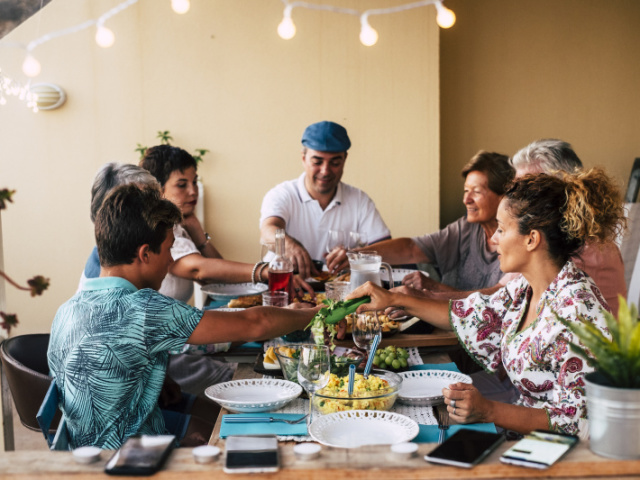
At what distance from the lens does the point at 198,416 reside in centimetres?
237

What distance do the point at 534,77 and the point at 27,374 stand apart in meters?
4.25

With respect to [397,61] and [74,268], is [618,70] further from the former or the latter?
[74,268]

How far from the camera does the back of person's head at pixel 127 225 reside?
1.83m

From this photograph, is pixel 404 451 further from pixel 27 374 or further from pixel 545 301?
pixel 27 374

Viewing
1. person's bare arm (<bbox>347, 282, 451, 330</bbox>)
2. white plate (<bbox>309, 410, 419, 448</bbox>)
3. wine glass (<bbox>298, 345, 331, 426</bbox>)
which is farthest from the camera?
person's bare arm (<bbox>347, 282, 451, 330</bbox>)

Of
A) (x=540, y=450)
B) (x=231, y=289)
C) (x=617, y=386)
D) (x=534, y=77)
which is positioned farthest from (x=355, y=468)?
(x=534, y=77)

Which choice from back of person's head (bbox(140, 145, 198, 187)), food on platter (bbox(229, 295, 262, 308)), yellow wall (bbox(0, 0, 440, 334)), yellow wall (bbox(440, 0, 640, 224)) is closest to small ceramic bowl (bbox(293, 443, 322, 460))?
food on platter (bbox(229, 295, 262, 308))

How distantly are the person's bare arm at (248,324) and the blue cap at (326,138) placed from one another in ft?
5.65

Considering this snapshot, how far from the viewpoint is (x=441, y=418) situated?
1.62m

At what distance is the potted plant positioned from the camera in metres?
1.06

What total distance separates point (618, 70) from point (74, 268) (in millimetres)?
4220

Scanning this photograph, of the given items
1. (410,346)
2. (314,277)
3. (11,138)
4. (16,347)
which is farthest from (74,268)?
(410,346)

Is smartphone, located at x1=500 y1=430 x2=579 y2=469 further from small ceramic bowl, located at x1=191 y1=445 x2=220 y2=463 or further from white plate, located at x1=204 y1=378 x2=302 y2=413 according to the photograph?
white plate, located at x1=204 y1=378 x2=302 y2=413

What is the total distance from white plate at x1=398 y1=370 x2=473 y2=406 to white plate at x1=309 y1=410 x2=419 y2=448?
0.53 feet
